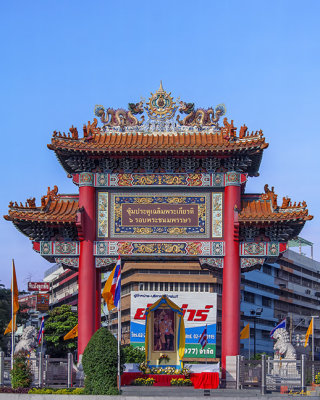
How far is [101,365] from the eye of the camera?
28.1 m

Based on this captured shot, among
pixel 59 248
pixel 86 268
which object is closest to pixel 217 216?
pixel 86 268

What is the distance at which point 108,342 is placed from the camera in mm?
28594

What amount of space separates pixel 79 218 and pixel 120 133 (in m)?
4.63

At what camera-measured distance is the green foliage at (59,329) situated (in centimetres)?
7975

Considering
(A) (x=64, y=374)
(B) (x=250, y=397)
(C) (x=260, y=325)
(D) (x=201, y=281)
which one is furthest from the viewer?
(C) (x=260, y=325)

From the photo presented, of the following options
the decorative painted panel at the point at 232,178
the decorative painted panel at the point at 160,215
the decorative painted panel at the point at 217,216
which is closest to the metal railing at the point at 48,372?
the decorative painted panel at the point at 160,215

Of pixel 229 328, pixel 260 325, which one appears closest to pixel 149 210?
pixel 229 328

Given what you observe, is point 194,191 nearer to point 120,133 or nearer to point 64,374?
point 120,133

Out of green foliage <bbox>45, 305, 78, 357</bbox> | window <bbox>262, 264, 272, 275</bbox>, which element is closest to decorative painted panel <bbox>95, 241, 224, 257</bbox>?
green foliage <bbox>45, 305, 78, 357</bbox>

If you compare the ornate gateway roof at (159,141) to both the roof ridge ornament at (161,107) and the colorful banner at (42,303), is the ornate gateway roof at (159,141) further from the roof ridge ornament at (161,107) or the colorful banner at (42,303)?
the colorful banner at (42,303)

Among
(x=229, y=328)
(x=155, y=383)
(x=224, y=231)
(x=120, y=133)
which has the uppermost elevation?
(x=120, y=133)

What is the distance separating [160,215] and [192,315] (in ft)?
139

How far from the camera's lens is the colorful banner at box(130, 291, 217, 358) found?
75.5m

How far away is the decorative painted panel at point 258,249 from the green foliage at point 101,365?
851cm
